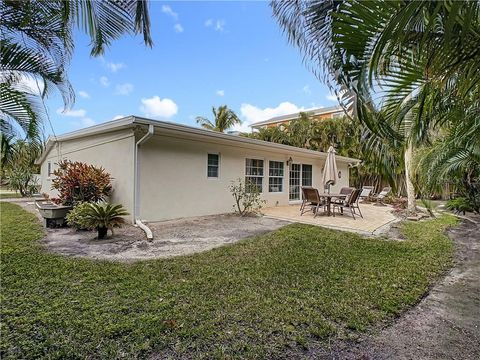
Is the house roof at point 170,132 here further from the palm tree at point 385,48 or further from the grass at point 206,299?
the palm tree at point 385,48

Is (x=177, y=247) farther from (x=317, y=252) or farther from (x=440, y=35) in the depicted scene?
(x=440, y=35)

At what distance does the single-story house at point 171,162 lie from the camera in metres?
8.02

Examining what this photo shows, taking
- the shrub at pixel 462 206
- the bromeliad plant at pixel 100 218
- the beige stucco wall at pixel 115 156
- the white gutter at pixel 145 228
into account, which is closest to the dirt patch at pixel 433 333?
the white gutter at pixel 145 228

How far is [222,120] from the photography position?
85.7 feet

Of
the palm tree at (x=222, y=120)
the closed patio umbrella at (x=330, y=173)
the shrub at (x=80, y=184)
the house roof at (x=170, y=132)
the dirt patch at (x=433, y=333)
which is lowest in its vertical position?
the dirt patch at (x=433, y=333)

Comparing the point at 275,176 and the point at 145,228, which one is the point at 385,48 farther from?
the point at 275,176

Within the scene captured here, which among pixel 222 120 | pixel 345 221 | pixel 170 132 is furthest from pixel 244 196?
pixel 222 120

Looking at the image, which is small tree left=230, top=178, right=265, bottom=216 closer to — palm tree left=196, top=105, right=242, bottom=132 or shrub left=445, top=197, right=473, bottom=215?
shrub left=445, top=197, right=473, bottom=215

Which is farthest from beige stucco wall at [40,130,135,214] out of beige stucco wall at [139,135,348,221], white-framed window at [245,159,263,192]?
white-framed window at [245,159,263,192]

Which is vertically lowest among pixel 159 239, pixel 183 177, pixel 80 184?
pixel 159 239

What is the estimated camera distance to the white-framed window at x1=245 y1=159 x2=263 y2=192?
11339 mm

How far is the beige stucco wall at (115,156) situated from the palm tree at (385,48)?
689 centimetres

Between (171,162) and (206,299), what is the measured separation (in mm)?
6076

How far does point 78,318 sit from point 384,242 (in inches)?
241
